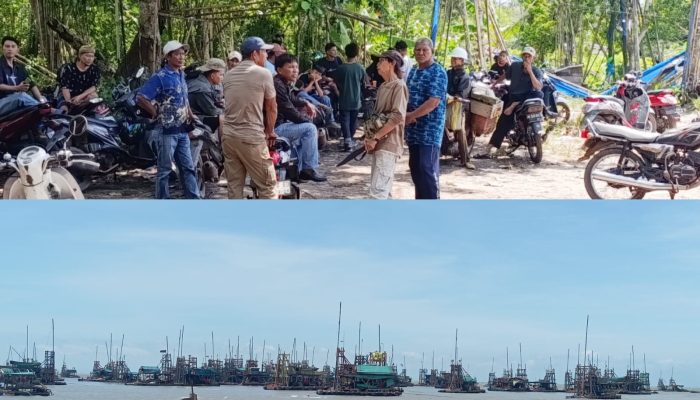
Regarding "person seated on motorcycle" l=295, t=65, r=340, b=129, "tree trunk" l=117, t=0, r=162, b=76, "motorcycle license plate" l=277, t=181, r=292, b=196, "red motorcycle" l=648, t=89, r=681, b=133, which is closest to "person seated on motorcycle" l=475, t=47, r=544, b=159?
"red motorcycle" l=648, t=89, r=681, b=133

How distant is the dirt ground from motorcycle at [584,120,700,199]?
481mm

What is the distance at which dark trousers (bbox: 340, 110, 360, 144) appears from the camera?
875cm

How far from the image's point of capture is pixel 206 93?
720cm

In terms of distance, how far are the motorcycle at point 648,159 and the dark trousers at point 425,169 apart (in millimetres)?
1255

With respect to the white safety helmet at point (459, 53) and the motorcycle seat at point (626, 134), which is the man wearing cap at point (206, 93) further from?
the motorcycle seat at point (626, 134)

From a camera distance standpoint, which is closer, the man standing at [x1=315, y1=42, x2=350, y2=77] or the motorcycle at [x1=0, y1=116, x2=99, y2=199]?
the motorcycle at [x1=0, y1=116, x2=99, y2=199]

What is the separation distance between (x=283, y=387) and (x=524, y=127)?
13.1ft

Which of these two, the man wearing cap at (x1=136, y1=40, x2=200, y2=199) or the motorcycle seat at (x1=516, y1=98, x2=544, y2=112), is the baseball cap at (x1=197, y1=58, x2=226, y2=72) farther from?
the motorcycle seat at (x1=516, y1=98, x2=544, y2=112)

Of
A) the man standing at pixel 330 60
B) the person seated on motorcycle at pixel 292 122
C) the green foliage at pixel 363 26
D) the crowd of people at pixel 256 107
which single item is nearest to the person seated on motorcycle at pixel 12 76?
the crowd of people at pixel 256 107

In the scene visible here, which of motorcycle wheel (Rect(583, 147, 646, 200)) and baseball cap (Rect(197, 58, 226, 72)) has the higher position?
baseball cap (Rect(197, 58, 226, 72))

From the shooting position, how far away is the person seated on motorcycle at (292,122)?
257 inches

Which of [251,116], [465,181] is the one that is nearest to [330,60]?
[465,181]

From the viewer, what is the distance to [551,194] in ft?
23.6

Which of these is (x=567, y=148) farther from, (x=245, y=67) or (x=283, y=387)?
(x=283, y=387)
